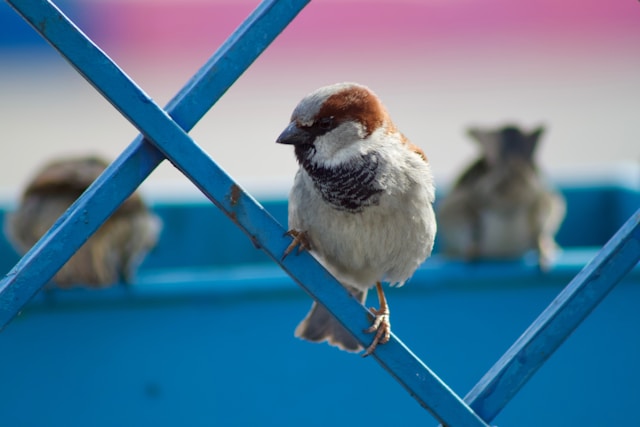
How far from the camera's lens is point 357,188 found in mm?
1567

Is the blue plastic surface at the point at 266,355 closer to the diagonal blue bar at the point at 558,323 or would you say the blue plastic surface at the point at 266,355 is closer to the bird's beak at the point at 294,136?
the bird's beak at the point at 294,136

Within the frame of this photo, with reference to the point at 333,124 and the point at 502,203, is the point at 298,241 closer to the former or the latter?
the point at 333,124

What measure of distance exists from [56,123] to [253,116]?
1.97 m

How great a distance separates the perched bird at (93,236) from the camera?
2879 mm

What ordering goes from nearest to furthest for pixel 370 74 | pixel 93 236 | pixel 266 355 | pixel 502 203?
pixel 266 355 < pixel 93 236 < pixel 502 203 < pixel 370 74

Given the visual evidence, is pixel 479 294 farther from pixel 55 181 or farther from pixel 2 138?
pixel 2 138

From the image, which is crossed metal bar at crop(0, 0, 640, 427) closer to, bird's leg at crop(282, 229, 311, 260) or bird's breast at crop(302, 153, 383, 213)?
bird's leg at crop(282, 229, 311, 260)

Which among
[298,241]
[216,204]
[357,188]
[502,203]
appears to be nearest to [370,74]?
[502,203]

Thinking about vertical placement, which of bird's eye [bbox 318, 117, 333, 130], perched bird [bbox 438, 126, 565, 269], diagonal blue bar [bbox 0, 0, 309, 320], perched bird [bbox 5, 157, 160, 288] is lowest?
perched bird [bbox 5, 157, 160, 288]

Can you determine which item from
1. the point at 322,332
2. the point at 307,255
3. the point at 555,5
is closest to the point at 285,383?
the point at 322,332

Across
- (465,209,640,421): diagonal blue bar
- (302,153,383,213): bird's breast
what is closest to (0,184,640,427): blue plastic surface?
(302,153,383,213): bird's breast

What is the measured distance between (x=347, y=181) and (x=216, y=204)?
1.16 ft

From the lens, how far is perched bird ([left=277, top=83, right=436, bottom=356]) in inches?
59.8

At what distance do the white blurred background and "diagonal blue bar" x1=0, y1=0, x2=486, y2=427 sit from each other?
557 cm
